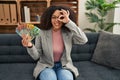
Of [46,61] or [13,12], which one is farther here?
[13,12]

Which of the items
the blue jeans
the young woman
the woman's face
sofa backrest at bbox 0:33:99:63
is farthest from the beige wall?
the blue jeans

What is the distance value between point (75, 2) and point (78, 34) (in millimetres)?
1729

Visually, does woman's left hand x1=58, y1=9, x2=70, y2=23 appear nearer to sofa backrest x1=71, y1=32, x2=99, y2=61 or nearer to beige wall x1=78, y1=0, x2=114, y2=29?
sofa backrest x1=71, y1=32, x2=99, y2=61

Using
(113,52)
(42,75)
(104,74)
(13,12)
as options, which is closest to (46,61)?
(42,75)

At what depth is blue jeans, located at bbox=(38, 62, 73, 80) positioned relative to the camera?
163 cm

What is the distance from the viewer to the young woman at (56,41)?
174cm

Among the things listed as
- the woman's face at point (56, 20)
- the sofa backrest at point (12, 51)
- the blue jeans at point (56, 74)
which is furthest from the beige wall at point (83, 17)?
the blue jeans at point (56, 74)

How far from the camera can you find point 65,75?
165 centimetres

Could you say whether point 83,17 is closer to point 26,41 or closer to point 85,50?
point 85,50

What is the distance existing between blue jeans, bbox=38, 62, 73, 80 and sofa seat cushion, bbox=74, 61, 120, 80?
172mm

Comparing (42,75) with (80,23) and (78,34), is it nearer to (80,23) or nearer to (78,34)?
(78,34)

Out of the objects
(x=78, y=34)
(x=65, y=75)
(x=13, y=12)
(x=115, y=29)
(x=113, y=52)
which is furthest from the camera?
(x=115, y=29)

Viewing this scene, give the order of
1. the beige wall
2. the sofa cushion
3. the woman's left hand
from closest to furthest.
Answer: the woman's left hand
the sofa cushion
the beige wall

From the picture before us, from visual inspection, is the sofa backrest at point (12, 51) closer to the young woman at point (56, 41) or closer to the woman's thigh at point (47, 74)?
the young woman at point (56, 41)
